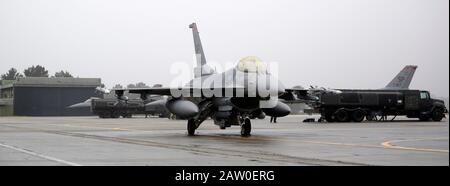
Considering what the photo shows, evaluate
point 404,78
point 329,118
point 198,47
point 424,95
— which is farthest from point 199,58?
point 404,78

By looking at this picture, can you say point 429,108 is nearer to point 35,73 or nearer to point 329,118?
point 329,118

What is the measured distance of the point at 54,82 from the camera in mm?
93500

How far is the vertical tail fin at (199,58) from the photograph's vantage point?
26689 mm

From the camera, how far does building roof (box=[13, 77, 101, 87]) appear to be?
92.2 meters

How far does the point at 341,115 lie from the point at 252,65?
23227mm

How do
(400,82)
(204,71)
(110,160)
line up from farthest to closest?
(400,82) < (204,71) < (110,160)

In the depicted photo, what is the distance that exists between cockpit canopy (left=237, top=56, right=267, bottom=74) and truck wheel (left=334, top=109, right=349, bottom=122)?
22.8 m

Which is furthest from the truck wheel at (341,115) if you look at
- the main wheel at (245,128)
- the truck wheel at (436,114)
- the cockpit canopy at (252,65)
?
the cockpit canopy at (252,65)

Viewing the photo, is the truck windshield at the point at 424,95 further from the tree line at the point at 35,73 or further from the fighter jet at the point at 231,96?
the tree line at the point at 35,73

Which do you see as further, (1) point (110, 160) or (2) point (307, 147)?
(2) point (307, 147)
